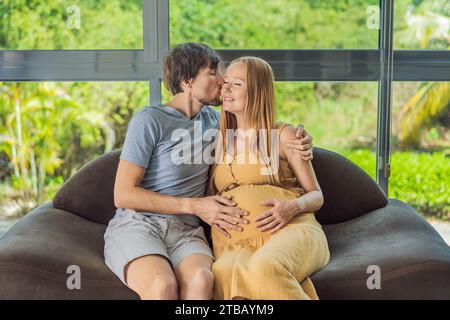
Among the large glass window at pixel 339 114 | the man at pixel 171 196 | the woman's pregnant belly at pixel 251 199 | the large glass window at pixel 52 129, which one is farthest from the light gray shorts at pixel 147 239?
the large glass window at pixel 339 114

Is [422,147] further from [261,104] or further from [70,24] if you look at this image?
[70,24]

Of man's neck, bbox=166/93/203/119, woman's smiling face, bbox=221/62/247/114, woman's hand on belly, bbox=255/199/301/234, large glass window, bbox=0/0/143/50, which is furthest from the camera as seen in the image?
large glass window, bbox=0/0/143/50

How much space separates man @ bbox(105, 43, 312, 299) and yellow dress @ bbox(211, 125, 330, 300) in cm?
5

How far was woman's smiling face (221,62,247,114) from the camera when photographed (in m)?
2.62

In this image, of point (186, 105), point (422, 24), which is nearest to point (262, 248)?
point (186, 105)

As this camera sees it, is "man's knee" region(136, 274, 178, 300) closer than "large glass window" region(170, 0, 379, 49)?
Yes

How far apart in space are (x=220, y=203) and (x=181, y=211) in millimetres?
141

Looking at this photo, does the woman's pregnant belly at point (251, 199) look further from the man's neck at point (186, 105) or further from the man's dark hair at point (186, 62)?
the man's dark hair at point (186, 62)

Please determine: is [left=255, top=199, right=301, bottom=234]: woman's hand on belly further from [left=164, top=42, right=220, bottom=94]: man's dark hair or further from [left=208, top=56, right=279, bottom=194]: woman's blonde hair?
[left=164, top=42, right=220, bottom=94]: man's dark hair

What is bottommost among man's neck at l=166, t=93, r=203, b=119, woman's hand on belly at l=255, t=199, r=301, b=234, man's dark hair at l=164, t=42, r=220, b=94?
woman's hand on belly at l=255, t=199, r=301, b=234

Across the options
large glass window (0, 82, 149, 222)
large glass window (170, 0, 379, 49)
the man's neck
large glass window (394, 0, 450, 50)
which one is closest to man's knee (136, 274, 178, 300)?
the man's neck

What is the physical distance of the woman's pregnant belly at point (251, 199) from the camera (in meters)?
2.53

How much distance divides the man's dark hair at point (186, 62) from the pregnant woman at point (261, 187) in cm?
10
